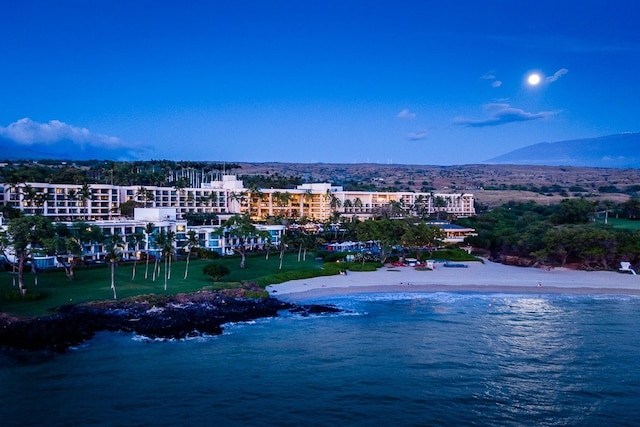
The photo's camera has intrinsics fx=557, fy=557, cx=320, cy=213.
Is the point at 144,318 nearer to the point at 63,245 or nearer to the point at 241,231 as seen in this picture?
the point at 63,245

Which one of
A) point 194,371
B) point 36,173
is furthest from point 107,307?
point 36,173

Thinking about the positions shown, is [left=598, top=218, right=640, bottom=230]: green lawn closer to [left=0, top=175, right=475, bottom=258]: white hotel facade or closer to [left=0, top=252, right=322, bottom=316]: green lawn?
[left=0, top=175, right=475, bottom=258]: white hotel facade

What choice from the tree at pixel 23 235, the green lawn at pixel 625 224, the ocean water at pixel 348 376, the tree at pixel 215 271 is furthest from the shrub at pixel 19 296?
the green lawn at pixel 625 224

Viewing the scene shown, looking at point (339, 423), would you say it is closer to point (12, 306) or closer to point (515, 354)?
point (515, 354)

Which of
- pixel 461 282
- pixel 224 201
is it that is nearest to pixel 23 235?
pixel 461 282

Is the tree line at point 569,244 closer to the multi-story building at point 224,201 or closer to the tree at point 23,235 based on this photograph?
the multi-story building at point 224,201

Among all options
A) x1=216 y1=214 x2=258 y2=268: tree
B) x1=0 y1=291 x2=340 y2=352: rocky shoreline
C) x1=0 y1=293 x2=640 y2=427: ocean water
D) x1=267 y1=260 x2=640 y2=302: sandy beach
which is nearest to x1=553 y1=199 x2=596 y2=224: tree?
x1=267 y1=260 x2=640 y2=302: sandy beach
